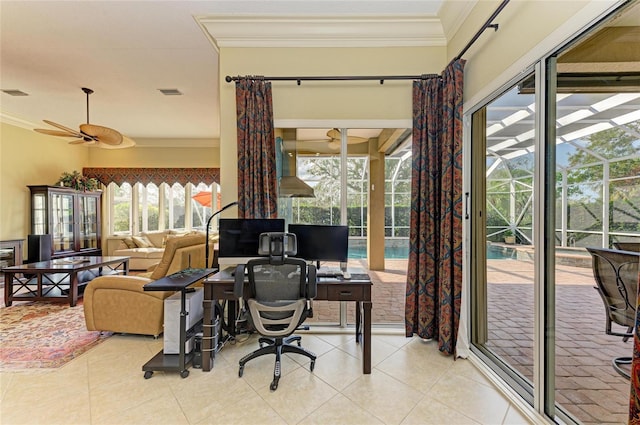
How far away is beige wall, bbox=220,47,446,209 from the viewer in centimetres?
299

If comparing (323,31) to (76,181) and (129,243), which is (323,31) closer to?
(129,243)

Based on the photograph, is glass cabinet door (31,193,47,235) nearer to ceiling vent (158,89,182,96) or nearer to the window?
the window

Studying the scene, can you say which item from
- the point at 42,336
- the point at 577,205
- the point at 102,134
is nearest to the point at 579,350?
the point at 577,205

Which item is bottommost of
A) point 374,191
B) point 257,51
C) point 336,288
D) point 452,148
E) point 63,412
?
point 63,412

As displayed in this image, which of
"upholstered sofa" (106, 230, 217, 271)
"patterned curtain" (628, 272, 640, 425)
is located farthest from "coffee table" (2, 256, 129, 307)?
"patterned curtain" (628, 272, 640, 425)

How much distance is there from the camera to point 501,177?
2.89m

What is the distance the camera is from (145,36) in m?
2.96

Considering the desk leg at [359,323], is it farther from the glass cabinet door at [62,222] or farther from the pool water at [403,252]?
the glass cabinet door at [62,222]

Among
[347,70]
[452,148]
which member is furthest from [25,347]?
[452,148]

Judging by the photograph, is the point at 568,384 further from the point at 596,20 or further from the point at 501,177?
the point at 596,20

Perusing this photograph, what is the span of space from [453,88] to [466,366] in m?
2.47

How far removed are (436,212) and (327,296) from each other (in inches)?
52.2

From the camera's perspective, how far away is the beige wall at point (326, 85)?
9.82 feet

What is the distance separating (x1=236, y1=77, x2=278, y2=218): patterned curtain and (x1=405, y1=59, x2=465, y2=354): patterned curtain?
1.48 metres
